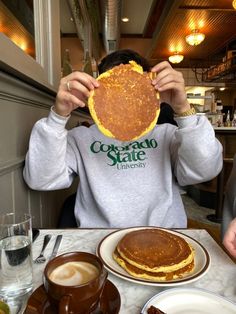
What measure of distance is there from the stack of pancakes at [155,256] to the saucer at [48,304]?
0.09m

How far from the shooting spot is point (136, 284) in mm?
496

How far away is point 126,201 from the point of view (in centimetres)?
99

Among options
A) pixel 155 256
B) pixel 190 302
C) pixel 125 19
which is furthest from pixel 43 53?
pixel 125 19

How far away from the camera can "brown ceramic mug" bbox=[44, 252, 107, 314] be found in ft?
1.14

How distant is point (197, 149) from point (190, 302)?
532 mm

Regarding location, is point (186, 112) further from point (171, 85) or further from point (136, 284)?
point (136, 284)

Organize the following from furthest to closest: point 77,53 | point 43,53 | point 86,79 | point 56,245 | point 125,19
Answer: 1. point 125,19
2. point 77,53
3. point 43,53
4. point 86,79
5. point 56,245

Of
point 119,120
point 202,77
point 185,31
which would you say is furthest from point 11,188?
point 202,77

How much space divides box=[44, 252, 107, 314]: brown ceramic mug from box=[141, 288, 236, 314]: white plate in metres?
0.09

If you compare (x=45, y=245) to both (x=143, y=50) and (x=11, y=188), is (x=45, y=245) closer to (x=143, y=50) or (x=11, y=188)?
(x=11, y=188)

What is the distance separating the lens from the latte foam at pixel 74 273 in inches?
15.6

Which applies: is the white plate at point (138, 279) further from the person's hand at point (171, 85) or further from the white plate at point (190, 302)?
the person's hand at point (171, 85)

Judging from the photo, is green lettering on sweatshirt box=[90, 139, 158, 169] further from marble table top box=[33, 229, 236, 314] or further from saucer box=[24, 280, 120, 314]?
saucer box=[24, 280, 120, 314]

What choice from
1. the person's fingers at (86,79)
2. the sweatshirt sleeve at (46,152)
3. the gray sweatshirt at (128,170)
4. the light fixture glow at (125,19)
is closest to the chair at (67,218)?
the gray sweatshirt at (128,170)
